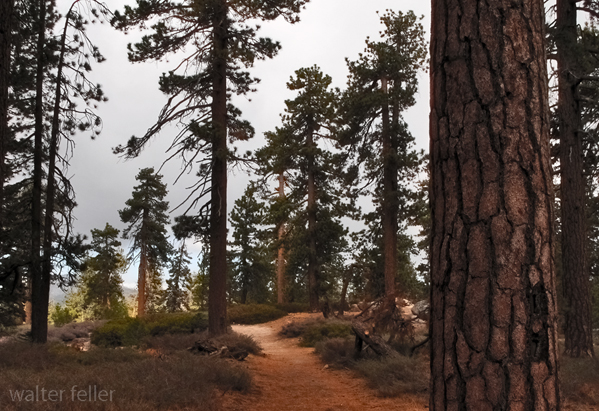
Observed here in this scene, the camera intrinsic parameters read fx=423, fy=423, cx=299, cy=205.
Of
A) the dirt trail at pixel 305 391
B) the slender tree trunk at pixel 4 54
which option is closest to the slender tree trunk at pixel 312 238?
the dirt trail at pixel 305 391

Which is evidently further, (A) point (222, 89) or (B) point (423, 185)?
(B) point (423, 185)

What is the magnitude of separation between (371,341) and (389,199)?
9.04 m

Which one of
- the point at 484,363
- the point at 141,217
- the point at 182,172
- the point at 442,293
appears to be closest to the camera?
the point at 484,363

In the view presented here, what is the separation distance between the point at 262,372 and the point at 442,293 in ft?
29.0

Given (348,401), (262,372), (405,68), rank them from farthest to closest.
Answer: (405,68), (262,372), (348,401)

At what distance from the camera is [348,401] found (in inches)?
300

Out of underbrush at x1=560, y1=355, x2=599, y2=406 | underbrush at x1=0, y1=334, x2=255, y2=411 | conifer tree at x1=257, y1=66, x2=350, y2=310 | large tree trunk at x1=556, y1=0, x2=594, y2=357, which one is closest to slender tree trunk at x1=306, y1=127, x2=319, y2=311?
conifer tree at x1=257, y1=66, x2=350, y2=310

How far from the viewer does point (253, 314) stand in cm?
2391

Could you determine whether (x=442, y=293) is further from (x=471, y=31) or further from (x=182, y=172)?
(x=182, y=172)

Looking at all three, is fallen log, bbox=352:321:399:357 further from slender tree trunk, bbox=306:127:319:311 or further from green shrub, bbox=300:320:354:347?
slender tree trunk, bbox=306:127:319:311

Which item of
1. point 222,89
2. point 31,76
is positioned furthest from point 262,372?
point 31,76

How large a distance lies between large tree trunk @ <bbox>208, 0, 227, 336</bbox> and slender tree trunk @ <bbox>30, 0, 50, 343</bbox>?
4.45 meters

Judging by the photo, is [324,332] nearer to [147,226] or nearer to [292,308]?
[292,308]

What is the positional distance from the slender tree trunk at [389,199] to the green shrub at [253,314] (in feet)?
27.4
